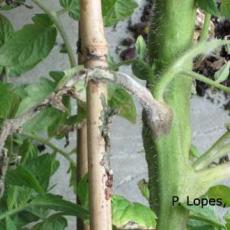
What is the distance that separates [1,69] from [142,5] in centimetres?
64

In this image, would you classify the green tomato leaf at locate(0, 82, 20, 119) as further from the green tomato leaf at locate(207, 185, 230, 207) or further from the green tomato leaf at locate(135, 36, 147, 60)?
the green tomato leaf at locate(207, 185, 230, 207)

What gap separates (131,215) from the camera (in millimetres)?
457

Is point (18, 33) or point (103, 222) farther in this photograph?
point (18, 33)

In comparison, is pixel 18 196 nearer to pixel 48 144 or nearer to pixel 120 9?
pixel 48 144

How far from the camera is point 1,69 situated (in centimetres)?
69

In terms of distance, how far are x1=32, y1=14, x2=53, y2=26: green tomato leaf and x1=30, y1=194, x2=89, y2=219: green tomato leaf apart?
18 cm

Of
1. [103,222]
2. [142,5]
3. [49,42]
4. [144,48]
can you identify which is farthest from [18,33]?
[142,5]

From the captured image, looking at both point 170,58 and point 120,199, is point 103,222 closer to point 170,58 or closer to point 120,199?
point 120,199

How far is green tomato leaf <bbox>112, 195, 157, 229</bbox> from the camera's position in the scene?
1.48ft

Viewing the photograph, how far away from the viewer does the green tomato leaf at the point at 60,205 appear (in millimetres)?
529

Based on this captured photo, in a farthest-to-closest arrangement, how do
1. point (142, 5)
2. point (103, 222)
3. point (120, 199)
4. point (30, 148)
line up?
point (142, 5) → point (30, 148) → point (120, 199) → point (103, 222)

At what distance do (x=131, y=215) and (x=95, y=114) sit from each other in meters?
0.11

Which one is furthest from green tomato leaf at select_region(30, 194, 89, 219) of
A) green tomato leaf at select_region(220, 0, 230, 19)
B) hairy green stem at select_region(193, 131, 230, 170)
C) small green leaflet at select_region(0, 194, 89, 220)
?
green tomato leaf at select_region(220, 0, 230, 19)

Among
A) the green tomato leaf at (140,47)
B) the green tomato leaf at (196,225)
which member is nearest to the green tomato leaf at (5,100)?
the green tomato leaf at (140,47)
